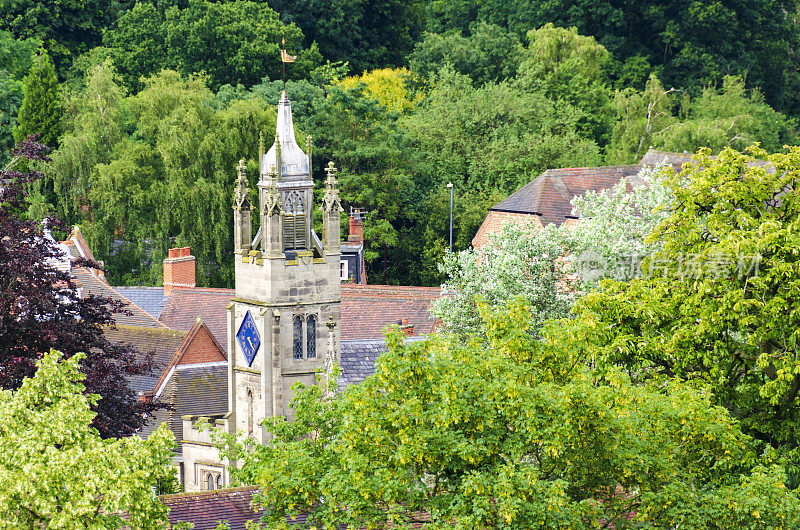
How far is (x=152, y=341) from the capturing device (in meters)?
52.3

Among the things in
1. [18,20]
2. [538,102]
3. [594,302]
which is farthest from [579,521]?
[18,20]

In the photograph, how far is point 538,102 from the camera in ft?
288

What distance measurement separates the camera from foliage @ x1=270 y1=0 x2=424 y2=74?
106 meters

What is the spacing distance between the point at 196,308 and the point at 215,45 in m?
37.3

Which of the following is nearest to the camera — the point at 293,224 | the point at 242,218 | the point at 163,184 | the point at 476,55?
the point at 293,224

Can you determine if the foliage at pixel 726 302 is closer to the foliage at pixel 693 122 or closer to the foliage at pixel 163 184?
the foliage at pixel 163 184

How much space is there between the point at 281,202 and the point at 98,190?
3670 cm

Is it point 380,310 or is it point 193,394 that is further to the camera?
point 380,310

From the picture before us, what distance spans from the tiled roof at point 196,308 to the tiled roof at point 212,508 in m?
28.2

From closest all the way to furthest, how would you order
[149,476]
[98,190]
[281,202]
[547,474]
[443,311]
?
[149,476] → [547,474] → [281,202] → [443,311] → [98,190]

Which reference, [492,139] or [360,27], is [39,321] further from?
[360,27]

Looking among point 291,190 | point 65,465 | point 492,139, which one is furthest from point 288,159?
point 492,139

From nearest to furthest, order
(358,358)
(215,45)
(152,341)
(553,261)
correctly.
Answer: (553,261) < (358,358) < (152,341) < (215,45)

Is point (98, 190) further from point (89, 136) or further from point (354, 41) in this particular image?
point (354, 41)
